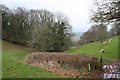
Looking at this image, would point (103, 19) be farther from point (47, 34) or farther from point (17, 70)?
point (17, 70)

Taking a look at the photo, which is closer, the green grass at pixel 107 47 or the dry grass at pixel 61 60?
the green grass at pixel 107 47

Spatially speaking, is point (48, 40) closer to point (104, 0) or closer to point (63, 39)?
point (63, 39)

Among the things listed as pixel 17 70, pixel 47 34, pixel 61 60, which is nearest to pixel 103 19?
pixel 47 34

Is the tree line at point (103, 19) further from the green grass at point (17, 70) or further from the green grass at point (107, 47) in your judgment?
the green grass at point (17, 70)

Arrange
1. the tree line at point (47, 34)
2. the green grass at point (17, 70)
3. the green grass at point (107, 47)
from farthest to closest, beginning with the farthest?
the tree line at point (47, 34)
the green grass at point (107, 47)
the green grass at point (17, 70)

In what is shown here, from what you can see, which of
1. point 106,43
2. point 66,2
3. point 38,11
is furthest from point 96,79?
point 38,11

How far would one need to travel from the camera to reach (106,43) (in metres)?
3.53

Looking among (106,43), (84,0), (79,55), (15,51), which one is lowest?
(79,55)

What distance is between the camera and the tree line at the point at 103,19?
3.64 metres

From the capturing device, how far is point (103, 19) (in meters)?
4.29

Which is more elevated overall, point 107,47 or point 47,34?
point 47,34

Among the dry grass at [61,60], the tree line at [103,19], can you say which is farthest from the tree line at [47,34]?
the tree line at [103,19]

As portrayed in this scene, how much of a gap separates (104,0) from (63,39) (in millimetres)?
2398

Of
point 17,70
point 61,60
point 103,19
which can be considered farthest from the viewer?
point 61,60
